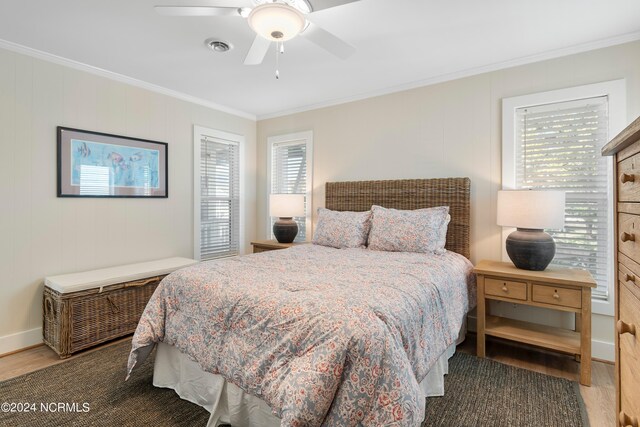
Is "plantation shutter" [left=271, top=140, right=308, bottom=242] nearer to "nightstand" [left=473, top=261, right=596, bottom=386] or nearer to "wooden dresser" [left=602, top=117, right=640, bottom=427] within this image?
"nightstand" [left=473, top=261, right=596, bottom=386]

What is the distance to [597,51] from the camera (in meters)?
2.54

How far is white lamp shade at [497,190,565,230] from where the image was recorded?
7.78 ft

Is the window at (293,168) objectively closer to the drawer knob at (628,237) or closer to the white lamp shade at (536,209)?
the white lamp shade at (536,209)

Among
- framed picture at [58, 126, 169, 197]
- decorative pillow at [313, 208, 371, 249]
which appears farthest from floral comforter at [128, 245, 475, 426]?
framed picture at [58, 126, 169, 197]

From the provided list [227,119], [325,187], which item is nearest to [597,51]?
[325,187]

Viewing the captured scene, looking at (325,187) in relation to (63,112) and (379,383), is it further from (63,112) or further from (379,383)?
(379,383)

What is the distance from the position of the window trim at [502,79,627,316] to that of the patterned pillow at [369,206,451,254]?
0.60 meters

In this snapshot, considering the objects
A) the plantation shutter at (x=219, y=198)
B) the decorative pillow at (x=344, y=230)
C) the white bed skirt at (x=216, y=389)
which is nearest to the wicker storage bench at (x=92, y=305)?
the white bed skirt at (x=216, y=389)

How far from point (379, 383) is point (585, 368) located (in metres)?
1.87

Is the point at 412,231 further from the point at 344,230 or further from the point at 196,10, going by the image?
the point at 196,10

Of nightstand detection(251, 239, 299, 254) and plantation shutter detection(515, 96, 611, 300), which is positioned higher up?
plantation shutter detection(515, 96, 611, 300)

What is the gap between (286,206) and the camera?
3.94 m

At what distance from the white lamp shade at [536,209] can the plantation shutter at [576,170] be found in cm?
39

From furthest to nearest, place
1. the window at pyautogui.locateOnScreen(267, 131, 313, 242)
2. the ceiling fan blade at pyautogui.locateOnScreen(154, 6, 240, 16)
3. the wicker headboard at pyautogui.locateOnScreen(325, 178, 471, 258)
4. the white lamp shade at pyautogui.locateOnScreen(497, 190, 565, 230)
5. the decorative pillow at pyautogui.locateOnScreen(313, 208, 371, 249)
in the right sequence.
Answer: the window at pyautogui.locateOnScreen(267, 131, 313, 242) < the decorative pillow at pyautogui.locateOnScreen(313, 208, 371, 249) < the wicker headboard at pyautogui.locateOnScreen(325, 178, 471, 258) < the white lamp shade at pyautogui.locateOnScreen(497, 190, 565, 230) < the ceiling fan blade at pyautogui.locateOnScreen(154, 6, 240, 16)
